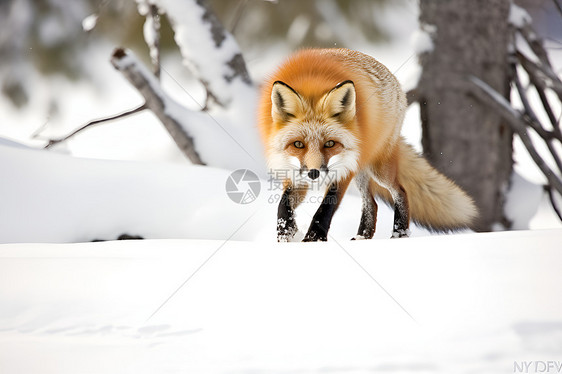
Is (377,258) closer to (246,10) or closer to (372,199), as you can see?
(372,199)

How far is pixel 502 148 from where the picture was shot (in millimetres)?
2795

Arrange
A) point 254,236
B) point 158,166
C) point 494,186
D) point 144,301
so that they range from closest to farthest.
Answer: point 144,301, point 254,236, point 158,166, point 494,186

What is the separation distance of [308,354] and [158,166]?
4.84 feet

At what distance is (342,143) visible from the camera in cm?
153

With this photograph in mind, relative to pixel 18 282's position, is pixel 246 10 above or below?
above

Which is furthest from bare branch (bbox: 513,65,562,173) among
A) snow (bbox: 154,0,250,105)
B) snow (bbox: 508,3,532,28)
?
snow (bbox: 154,0,250,105)

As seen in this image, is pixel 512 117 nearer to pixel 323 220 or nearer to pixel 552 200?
pixel 552 200

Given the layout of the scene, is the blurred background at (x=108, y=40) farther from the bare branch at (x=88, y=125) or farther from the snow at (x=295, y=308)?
the snow at (x=295, y=308)

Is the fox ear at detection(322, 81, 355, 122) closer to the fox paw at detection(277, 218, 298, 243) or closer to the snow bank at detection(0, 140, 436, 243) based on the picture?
the fox paw at detection(277, 218, 298, 243)

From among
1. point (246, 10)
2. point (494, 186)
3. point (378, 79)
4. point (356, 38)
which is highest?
Result: point (246, 10)

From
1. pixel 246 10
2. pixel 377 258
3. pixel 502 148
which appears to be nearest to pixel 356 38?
pixel 246 10

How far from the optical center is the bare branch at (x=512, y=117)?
8.67 feet

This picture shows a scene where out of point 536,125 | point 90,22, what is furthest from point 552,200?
point 90,22

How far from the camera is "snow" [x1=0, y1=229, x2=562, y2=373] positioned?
1.03 metres
